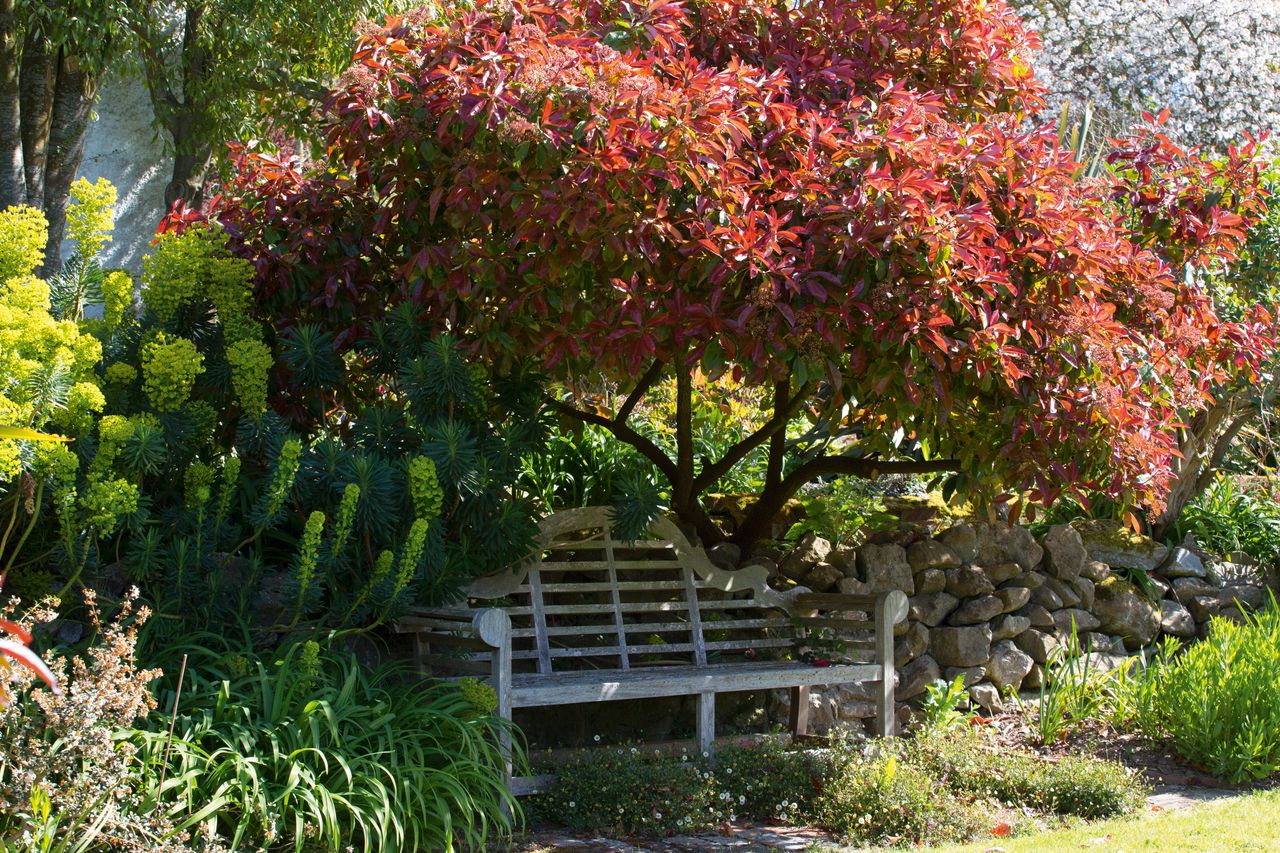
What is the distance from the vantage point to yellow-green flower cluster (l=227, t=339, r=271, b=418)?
4719 mm

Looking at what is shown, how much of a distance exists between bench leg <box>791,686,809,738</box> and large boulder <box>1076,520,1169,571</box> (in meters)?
2.48

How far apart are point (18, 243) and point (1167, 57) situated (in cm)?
1268

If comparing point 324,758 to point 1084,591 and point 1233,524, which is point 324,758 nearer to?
point 1084,591

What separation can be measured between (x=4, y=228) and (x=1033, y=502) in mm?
4314

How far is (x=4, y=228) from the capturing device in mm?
4410

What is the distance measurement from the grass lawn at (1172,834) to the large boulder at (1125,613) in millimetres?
2048

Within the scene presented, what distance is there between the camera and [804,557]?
21.5 ft

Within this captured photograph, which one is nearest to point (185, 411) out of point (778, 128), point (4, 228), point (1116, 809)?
point (4, 228)

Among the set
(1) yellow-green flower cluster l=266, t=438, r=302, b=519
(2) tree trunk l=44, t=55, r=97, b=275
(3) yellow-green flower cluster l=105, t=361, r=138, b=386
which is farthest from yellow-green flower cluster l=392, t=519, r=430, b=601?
(2) tree trunk l=44, t=55, r=97, b=275

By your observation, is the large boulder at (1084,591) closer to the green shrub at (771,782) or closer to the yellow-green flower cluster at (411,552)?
the green shrub at (771,782)

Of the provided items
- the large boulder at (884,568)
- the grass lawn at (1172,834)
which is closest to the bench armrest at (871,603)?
the large boulder at (884,568)

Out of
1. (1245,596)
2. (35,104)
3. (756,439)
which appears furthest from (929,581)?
(35,104)

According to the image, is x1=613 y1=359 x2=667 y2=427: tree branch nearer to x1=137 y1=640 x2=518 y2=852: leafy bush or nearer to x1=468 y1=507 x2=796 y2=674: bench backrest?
x1=468 y1=507 x2=796 y2=674: bench backrest

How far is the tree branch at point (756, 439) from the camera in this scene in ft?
18.9
